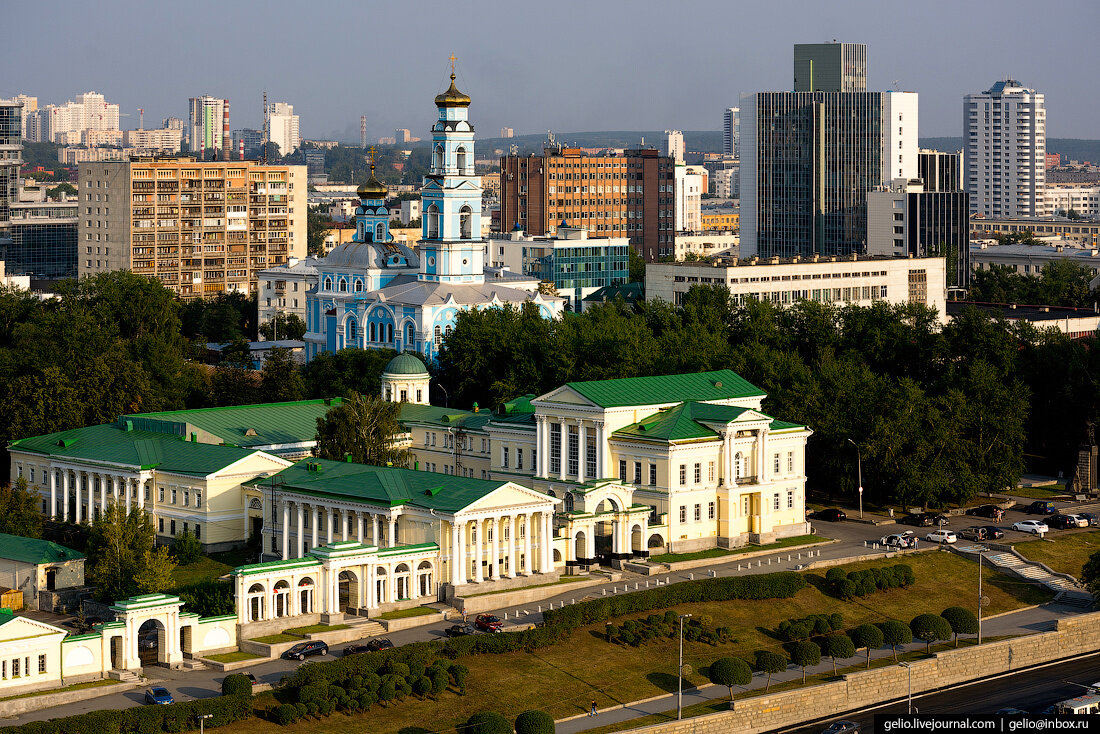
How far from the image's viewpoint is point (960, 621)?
74.6 meters

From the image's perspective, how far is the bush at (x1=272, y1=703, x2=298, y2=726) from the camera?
62.8 meters

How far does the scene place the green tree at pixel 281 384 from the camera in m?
110

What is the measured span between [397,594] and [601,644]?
934cm

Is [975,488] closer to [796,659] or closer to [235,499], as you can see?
[796,659]

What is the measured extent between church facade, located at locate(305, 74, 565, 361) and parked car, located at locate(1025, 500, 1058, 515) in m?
37.3

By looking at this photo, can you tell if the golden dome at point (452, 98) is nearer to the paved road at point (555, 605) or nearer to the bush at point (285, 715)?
the paved road at point (555, 605)

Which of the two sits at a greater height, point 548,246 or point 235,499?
point 548,246

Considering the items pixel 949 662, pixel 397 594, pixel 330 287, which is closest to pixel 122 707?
pixel 397 594

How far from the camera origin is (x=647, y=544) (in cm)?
8512

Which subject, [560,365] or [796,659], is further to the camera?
[560,365]

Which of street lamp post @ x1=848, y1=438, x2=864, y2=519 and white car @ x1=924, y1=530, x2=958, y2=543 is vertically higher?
street lamp post @ x1=848, y1=438, x2=864, y2=519

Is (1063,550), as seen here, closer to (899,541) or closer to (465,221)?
(899,541)

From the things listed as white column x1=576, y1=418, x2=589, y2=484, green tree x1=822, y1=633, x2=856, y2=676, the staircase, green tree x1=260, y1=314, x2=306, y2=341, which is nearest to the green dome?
white column x1=576, y1=418, x2=589, y2=484

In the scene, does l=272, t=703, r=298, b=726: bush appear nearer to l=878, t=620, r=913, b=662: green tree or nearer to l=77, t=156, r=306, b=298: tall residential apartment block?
l=878, t=620, r=913, b=662: green tree
